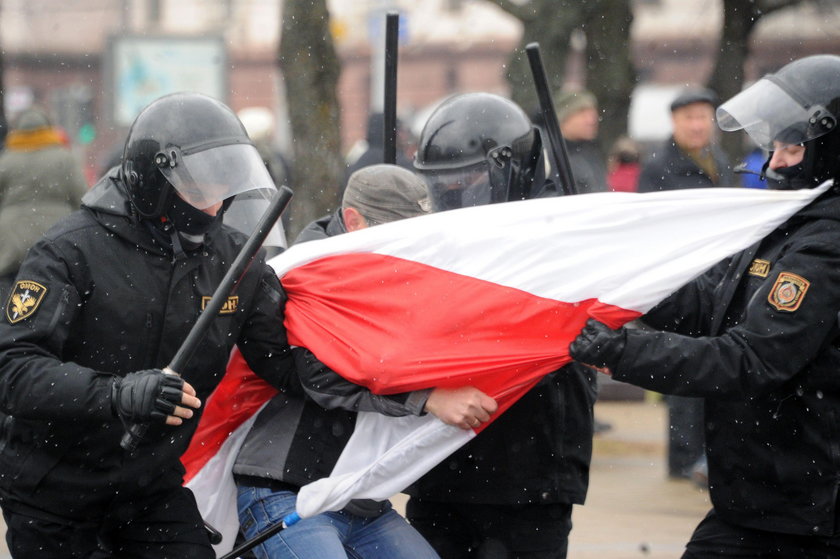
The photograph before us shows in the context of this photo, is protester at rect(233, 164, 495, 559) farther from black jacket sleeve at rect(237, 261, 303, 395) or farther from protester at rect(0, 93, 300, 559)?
protester at rect(0, 93, 300, 559)

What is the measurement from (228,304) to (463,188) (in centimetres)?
108

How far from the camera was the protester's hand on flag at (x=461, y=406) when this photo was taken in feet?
13.4

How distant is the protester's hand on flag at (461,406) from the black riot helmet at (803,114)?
→ 4.00 feet

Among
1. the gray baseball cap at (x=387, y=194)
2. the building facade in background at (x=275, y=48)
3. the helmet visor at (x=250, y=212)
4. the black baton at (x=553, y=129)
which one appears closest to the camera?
the gray baseball cap at (x=387, y=194)

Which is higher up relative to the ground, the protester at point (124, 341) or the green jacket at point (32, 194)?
the protester at point (124, 341)

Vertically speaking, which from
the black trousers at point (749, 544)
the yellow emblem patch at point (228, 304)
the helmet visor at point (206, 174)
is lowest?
the black trousers at point (749, 544)

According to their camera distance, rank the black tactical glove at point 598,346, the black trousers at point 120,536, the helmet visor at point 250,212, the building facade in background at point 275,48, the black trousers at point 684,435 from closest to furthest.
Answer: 1. the black trousers at point 120,536
2. the black tactical glove at point 598,346
3. the helmet visor at point 250,212
4. the black trousers at point 684,435
5. the building facade in background at point 275,48

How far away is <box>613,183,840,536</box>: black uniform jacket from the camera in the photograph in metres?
3.90

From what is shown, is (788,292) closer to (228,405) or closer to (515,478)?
(515,478)

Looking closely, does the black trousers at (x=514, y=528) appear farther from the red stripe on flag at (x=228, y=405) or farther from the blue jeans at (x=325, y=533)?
the red stripe on flag at (x=228, y=405)

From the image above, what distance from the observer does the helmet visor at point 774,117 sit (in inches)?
162

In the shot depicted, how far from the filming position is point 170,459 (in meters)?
4.02

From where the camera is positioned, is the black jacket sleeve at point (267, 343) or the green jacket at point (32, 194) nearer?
the black jacket sleeve at point (267, 343)

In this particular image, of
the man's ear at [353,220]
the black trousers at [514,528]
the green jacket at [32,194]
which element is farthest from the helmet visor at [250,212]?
the green jacket at [32,194]
